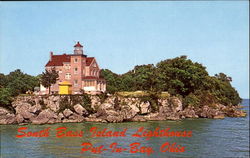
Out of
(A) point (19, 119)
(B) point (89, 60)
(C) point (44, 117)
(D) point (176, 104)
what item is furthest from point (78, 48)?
(D) point (176, 104)

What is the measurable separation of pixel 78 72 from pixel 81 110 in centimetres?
1190

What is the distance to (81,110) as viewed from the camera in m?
50.8

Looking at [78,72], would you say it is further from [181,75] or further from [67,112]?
[181,75]

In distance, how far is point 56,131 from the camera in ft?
128

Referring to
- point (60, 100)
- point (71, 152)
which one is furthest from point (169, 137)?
point (60, 100)

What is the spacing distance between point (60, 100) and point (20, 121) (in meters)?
7.68

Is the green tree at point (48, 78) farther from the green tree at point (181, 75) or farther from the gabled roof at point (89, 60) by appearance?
the green tree at point (181, 75)

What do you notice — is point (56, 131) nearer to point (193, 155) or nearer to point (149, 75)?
point (193, 155)

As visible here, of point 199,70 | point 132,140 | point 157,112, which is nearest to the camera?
point 132,140

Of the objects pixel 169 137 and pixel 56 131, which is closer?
pixel 169 137

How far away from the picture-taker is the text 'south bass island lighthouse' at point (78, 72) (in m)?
59.8

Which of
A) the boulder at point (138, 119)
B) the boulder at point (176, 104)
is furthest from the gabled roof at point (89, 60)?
the boulder at point (176, 104)

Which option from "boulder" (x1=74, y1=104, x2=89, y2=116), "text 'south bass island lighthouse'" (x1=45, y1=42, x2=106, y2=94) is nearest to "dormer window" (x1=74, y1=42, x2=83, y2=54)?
"text 'south bass island lighthouse'" (x1=45, y1=42, x2=106, y2=94)

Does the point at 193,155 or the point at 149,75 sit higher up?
the point at 149,75
